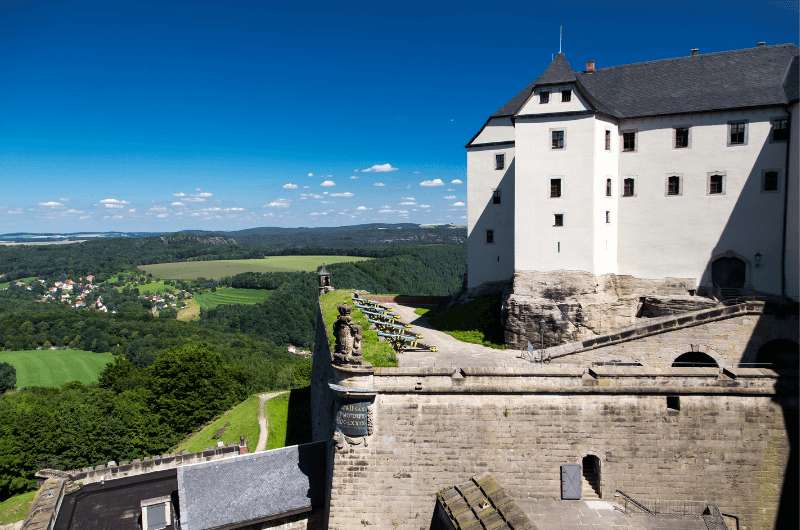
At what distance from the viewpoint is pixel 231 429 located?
140ft

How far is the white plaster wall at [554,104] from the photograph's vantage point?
30.4 m

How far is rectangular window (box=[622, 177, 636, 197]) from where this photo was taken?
32.8 meters

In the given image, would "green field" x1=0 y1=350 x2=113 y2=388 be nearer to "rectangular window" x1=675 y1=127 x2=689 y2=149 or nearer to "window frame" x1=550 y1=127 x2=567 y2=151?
"window frame" x1=550 y1=127 x2=567 y2=151

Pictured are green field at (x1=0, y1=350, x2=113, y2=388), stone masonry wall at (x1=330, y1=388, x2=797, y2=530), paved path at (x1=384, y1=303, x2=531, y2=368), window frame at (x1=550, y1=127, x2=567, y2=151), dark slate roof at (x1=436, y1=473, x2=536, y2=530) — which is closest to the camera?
dark slate roof at (x1=436, y1=473, x2=536, y2=530)

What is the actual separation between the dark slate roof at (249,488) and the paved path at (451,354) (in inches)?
263

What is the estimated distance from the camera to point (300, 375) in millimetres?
65000

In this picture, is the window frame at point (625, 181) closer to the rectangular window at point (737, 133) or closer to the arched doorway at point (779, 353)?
the rectangular window at point (737, 133)

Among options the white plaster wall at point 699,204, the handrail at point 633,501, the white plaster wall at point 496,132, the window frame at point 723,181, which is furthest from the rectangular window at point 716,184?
the handrail at point 633,501

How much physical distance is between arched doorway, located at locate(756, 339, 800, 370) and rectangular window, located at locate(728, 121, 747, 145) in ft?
39.5

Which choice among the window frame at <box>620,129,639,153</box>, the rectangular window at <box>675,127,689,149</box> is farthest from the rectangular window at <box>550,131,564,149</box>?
the rectangular window at <box>675,127,689,149</box>

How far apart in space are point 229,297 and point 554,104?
168 m

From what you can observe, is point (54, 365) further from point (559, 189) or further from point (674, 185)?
point (674, 185)

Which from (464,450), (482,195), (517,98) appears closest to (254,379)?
(482,195)

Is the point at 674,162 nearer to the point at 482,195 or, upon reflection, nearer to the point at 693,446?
the point at 482,195
